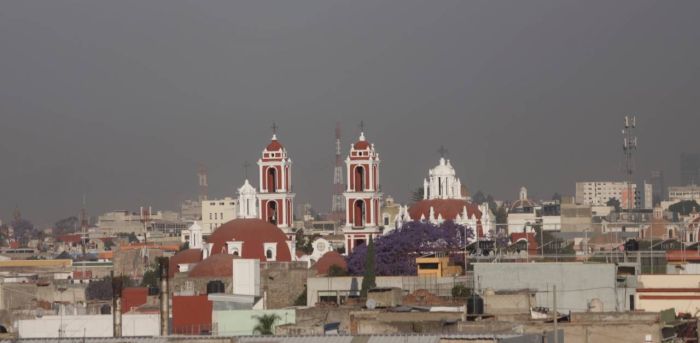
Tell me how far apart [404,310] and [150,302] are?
1918 cm

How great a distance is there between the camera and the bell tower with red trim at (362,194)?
124812 mm

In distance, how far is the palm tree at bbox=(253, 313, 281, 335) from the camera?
4465 cm

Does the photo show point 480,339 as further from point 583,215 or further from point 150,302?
point 583,215

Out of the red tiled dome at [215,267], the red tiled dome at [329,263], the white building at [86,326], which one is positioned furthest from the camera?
the red tiled dome at [329,263]

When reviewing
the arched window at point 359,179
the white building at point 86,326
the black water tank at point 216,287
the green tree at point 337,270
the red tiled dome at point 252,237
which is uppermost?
the arched window at point 359,179

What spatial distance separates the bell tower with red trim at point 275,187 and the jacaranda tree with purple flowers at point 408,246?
17555mm

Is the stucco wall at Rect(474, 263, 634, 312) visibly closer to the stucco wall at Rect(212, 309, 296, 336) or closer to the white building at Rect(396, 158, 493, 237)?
the stucco wall at Rect(212, 309, 296, 336)

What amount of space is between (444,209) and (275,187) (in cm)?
1095

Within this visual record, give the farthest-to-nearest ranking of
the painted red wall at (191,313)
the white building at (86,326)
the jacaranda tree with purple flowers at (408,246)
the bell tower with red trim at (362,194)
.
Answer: the bell tower with red trim at (362,194) → the jacaranda tree with purple flowers at (408,246) → the painted red wall at (191,313) → the white building at (86,326)

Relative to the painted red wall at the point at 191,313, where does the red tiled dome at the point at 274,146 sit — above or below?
above

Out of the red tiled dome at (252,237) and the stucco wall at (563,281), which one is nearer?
the stucco wall at (563,281)

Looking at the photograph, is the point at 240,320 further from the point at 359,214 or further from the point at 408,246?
the point at 359,214

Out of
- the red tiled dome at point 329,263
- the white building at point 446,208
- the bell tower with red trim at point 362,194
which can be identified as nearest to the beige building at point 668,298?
the red tiled dome at point 329,263

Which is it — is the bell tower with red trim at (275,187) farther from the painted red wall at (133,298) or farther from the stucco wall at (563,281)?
the stucco wall at (563,281)
